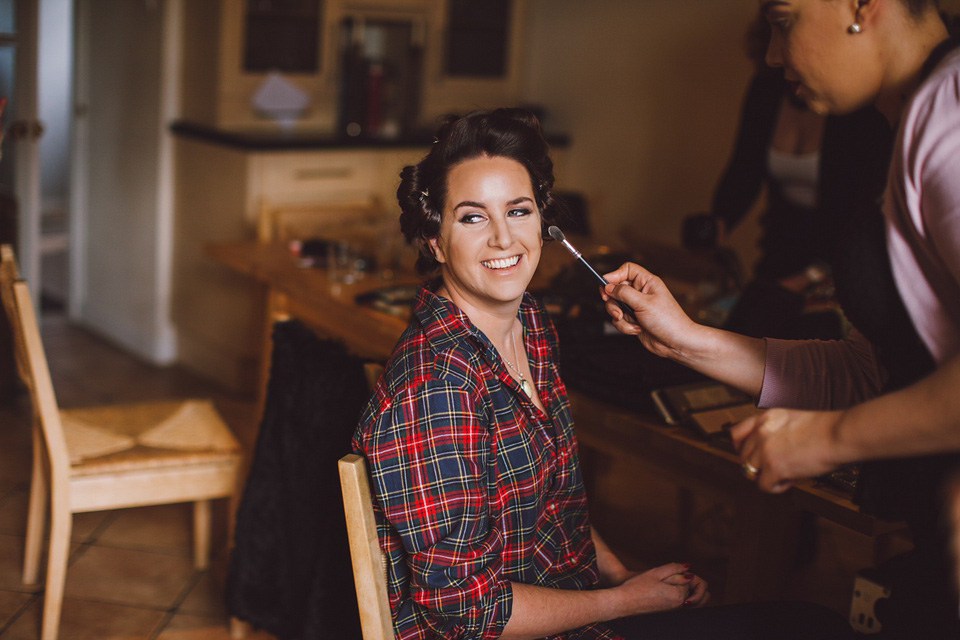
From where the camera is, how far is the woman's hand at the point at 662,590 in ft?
4.72

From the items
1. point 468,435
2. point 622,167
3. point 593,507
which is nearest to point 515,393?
point 468,435

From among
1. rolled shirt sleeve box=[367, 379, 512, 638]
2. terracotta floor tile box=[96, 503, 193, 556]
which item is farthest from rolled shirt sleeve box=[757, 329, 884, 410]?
terracotta floor tile box=[96, 503, 193, 556]

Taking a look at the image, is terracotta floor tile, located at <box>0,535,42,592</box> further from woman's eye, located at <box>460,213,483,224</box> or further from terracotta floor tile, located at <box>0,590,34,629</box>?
woman's eye, located at <box>460,213,483,224</box>

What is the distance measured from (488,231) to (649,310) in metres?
0.26

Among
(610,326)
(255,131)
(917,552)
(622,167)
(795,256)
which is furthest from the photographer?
(622,167)

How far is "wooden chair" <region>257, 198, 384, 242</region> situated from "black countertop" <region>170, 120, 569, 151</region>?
1.10 feet

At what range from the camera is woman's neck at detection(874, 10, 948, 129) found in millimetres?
1102

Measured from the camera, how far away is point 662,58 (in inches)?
160

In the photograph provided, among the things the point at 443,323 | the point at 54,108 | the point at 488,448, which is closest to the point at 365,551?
the point at 488,448

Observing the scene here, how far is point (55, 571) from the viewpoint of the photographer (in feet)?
7.04

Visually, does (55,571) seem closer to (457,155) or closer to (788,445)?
(457,155)

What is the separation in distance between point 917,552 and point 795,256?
5.34 feet

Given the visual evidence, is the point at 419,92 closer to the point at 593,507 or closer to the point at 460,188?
the point at 593,507

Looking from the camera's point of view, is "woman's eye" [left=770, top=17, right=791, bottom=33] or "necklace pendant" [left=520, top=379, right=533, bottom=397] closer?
"woman's eye" [left=770, top=17, right=791, bottom=33]
